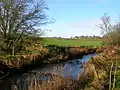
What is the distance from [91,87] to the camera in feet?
42.1

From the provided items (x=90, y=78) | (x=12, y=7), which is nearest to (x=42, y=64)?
(x=12, y=7)

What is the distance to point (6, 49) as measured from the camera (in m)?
29.0

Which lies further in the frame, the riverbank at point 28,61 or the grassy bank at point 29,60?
the grassy bank at point 29,60

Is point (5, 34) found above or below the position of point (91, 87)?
above

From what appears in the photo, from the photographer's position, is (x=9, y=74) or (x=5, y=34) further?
(x=5, y=34)

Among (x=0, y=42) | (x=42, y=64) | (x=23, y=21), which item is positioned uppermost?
(x=23, y=21)

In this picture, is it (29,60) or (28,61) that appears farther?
(29,60)

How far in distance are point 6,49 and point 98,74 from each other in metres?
15.9

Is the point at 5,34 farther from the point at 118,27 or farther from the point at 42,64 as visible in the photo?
the point at 118,27

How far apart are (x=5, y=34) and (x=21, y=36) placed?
187 centimetres

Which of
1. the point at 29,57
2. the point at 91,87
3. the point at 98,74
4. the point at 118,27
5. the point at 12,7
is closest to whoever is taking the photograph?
the point at 91,87

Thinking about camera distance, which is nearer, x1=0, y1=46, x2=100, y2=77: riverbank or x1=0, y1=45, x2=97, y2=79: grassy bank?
x1=0, y1=46, x2=100, y2=77: riverbank

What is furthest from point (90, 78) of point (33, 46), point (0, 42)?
point (33, 46)

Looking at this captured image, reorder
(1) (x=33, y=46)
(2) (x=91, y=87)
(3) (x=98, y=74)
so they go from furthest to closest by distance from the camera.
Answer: (1) (x=33, y=46) < (3) (x=98, y=74) < (2) (x=91, y=87)
